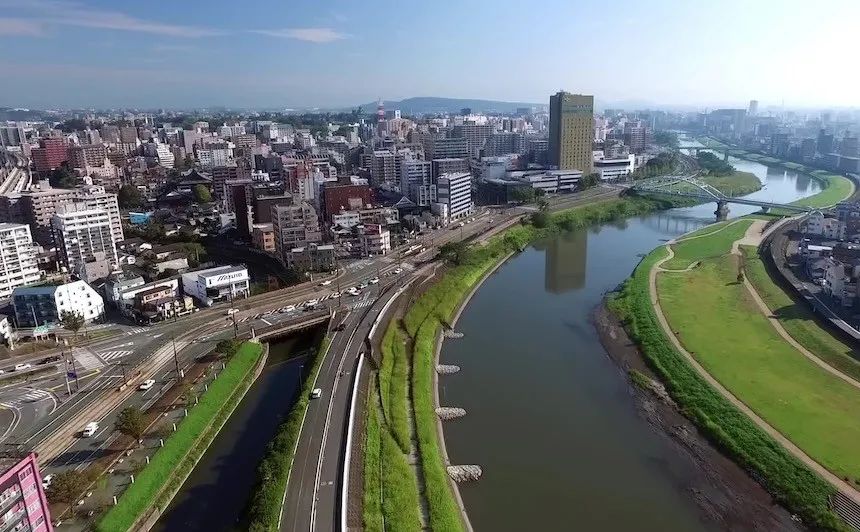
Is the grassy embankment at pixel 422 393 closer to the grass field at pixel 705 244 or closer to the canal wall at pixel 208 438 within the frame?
the canal wall at pixel 208 438

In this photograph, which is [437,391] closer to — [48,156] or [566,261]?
[566,261]

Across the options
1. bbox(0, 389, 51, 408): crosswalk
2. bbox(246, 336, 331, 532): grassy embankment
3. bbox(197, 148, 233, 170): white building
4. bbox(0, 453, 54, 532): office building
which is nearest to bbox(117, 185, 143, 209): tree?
bbox(197, 148, 233, 170): white building

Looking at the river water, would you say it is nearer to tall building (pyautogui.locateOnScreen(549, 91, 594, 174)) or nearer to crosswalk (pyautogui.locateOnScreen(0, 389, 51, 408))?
crosswalk (pyautogui.locateOnScreen(0, 389, 51, 408))

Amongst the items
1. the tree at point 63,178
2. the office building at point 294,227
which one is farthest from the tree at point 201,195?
the office building at point 294,227

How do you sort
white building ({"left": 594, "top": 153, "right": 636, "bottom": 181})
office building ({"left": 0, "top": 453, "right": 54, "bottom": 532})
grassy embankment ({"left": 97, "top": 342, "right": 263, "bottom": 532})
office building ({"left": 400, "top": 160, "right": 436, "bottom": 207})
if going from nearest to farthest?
office building ({"left": 0, "top": 453, "right": 54, "bottom": 532})
grassy embankment ({"left": 97, "top": 342, "right": 263, "bottom": 532})
office building ({"left": 400, "top": 160, "right": 436, "bottom": 207})
white building ({"left": 594, "top": 153, "right": 636, "bottom": 181})

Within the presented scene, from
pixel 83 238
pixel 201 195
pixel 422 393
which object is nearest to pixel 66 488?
pixel 422 393
